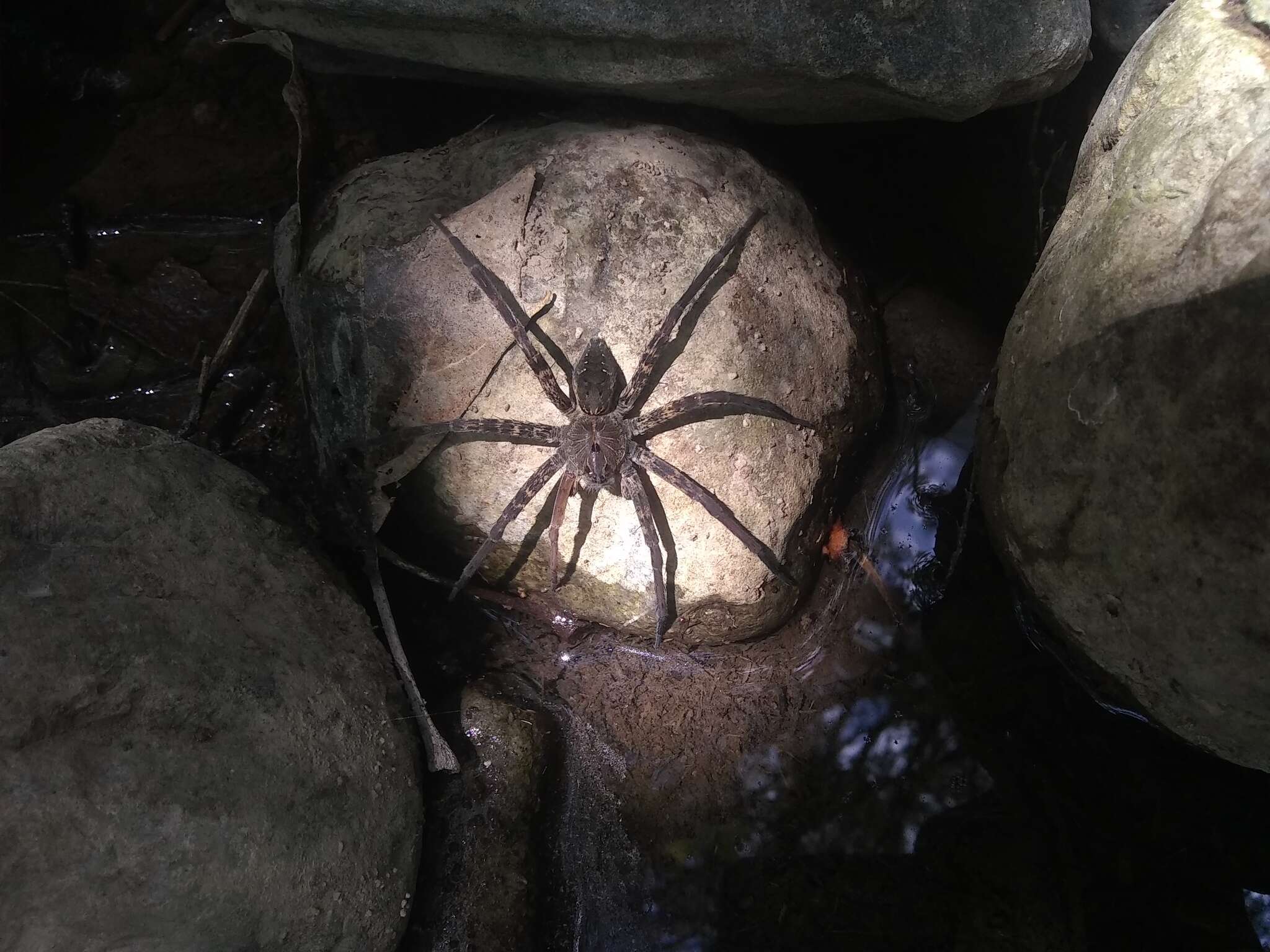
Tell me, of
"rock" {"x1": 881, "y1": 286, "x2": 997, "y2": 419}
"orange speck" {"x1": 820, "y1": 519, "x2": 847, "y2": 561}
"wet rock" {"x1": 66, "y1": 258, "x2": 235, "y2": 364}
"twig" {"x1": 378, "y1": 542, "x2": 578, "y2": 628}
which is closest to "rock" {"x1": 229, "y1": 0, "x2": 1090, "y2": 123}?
"rock" {"x1": 881, "y1": 286, "x2": 997, "y2": 419}

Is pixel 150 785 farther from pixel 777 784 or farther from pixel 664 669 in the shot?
pixel 777 784

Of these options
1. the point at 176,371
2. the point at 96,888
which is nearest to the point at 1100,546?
the point at 96,888

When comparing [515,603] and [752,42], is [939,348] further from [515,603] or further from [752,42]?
[515,603]

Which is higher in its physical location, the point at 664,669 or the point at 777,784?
the point at 664,669

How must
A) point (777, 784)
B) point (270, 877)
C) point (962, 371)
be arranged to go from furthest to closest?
point (962, 371) → point (777, 784) → point (270, 877)

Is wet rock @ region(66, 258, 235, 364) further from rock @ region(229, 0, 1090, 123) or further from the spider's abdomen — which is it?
the spider's abdomen

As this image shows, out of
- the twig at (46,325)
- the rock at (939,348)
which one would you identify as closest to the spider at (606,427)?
the rock at (939,348)
